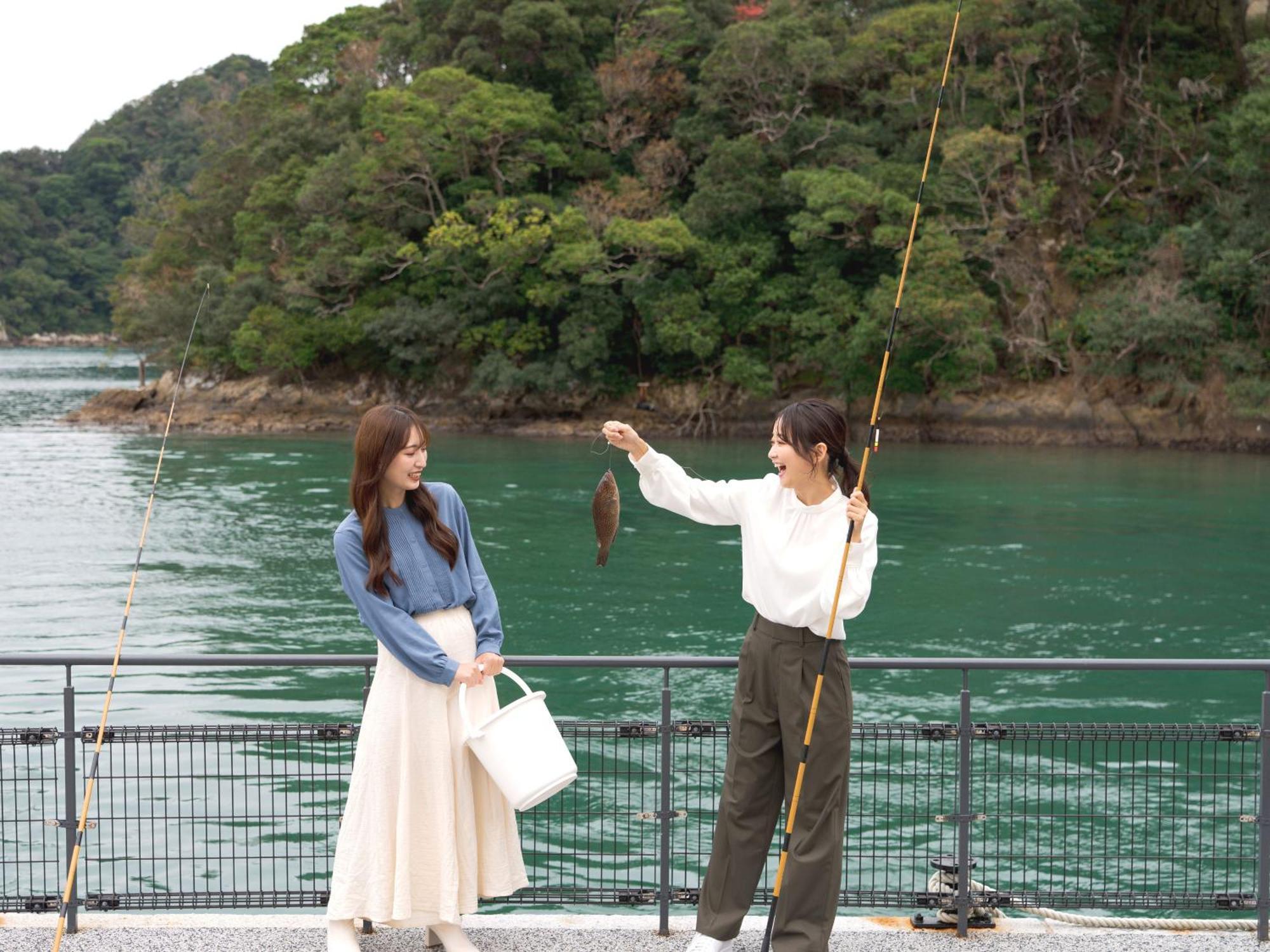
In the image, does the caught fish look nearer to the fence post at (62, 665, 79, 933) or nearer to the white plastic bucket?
the white plastic bucket

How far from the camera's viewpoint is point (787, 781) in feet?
11.6

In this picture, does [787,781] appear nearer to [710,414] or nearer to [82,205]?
[710,414]

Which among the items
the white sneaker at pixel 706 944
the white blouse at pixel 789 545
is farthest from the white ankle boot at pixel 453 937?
the white blouse at pixel 789 545

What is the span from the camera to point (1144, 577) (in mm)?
20391

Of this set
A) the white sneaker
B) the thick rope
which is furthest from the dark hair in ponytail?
the thick rope

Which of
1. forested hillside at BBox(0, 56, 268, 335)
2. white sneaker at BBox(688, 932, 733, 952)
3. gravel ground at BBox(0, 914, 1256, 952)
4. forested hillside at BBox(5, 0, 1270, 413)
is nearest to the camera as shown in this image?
white sneaker at BBox(688, 932, 733, 952)

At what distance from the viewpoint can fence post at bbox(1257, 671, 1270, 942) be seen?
13.2 feet

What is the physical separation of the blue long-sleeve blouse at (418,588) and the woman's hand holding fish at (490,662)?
0.02 meters

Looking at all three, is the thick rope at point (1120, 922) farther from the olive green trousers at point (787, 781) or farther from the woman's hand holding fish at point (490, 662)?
the woman's hand holding fish at point (490, 662)

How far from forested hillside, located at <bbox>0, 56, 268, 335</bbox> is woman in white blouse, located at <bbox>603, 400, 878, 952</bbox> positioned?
10598cm

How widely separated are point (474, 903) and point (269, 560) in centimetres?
1887

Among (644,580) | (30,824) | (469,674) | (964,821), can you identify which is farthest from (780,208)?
(469,674)

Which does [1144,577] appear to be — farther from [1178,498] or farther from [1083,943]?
[1083,943]

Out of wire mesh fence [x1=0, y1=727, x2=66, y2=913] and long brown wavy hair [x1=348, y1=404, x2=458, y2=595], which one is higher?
long brown wavy hair [x1=348, y1=404, x2=458, y2=595]
